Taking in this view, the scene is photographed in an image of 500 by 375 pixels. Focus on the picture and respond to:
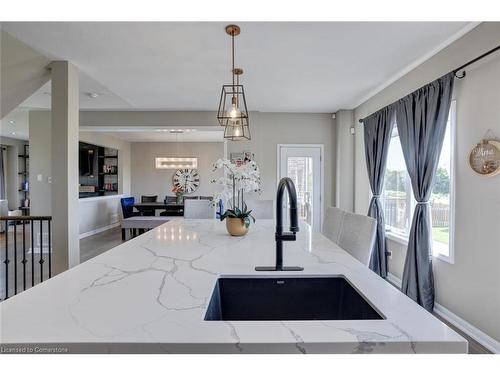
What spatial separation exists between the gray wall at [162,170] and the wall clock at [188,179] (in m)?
0.13

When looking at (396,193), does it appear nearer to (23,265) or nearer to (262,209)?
(262,209)

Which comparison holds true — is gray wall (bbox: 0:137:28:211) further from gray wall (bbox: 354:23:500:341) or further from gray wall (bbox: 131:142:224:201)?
gray wall (bbox: 354:23:500:341)

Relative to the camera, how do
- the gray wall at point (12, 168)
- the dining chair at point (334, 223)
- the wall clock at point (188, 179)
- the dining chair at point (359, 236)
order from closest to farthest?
the dining chair at point (359, 236) → the dining chair at point (334, 223) → the gray wall at point (12, 168) → the wall clock at point (188, 179)

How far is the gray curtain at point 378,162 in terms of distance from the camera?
3647mm

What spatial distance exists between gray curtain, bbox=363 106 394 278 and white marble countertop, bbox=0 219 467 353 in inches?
106

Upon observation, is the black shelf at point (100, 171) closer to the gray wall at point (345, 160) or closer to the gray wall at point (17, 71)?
the gray wall at point (17, 71)

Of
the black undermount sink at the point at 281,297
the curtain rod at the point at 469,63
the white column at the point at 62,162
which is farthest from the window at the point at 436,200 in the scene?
the white column at the point at 62,162

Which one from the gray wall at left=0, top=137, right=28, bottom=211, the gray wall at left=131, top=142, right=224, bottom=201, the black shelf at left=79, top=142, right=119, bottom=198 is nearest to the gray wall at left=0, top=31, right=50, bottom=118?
the black shelf at left=79, top=142, right=119, bottom=198

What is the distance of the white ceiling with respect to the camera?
7.81 ft

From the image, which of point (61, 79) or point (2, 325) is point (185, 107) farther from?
point (2, 325)

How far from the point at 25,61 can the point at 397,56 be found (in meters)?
3.70

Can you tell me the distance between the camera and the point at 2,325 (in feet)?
2.39

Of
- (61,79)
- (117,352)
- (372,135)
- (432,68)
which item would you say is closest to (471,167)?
(432,68)

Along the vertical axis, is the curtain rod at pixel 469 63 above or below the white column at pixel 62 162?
above
